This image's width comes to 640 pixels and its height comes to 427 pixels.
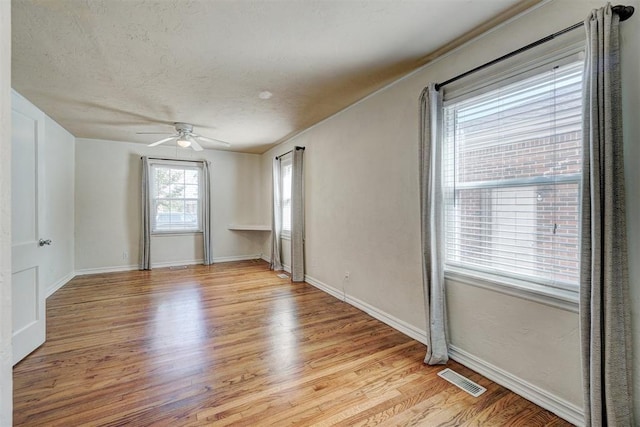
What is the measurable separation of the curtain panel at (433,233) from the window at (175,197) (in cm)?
512

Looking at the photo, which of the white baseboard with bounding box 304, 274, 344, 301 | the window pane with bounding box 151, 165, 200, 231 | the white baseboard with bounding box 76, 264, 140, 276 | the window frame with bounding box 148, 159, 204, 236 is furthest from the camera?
the window pane with bounding box 151, 165, 200, 231

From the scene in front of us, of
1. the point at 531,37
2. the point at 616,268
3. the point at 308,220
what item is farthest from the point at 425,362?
the point at 308,220

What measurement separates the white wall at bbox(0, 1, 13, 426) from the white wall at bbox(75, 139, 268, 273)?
5.07 metres

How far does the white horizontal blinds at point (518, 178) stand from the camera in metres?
1.68

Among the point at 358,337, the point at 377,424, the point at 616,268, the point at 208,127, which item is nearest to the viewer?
the point at 616,268

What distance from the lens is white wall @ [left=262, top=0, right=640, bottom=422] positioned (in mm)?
1647

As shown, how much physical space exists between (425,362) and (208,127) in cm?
418

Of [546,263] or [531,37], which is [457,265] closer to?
[546,263]

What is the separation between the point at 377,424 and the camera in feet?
5.47

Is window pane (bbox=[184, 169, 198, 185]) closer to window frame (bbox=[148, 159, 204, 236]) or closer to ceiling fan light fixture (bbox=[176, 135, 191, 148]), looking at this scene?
window frame (bbox=[148, 159, 204, 236])

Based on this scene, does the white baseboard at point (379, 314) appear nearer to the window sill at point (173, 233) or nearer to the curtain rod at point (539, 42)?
the curtain rod at point (539, 42)

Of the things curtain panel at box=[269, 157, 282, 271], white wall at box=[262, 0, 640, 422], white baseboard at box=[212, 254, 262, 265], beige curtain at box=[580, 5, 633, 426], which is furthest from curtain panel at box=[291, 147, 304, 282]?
beige curtain at box=[580, 5, 633, 426]

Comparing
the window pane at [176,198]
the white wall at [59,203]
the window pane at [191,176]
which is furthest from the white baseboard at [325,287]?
the white wall at [59,203]

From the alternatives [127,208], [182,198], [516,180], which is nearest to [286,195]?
[182,198]
